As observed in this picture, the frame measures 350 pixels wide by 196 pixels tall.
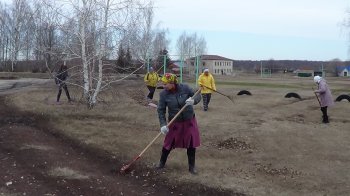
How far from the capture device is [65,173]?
8.09 meters

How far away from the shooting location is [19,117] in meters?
14.3

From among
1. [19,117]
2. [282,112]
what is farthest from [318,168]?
[19,117]

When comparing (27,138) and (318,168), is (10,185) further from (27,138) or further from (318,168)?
(318,168)

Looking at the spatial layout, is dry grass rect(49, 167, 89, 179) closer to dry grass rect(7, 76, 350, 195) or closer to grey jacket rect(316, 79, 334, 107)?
dry grass rect(7, 76, 350, 195)

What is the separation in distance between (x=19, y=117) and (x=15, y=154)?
5.27 metres

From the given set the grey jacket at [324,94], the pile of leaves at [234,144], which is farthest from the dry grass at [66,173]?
the grey jacket at [324,94]

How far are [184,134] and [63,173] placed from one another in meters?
2.18

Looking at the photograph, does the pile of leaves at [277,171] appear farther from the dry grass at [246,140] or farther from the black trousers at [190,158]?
the black trousers at [190,158]

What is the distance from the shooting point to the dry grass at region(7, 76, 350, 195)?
791cm

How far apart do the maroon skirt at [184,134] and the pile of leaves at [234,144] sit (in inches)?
92.4

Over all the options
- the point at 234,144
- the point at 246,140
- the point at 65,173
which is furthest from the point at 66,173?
the point at 246,140

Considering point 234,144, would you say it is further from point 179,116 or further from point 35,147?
point 35,147

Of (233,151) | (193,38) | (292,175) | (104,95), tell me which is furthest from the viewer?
(193,38)

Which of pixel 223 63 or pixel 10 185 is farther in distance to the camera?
pixel 223 63
